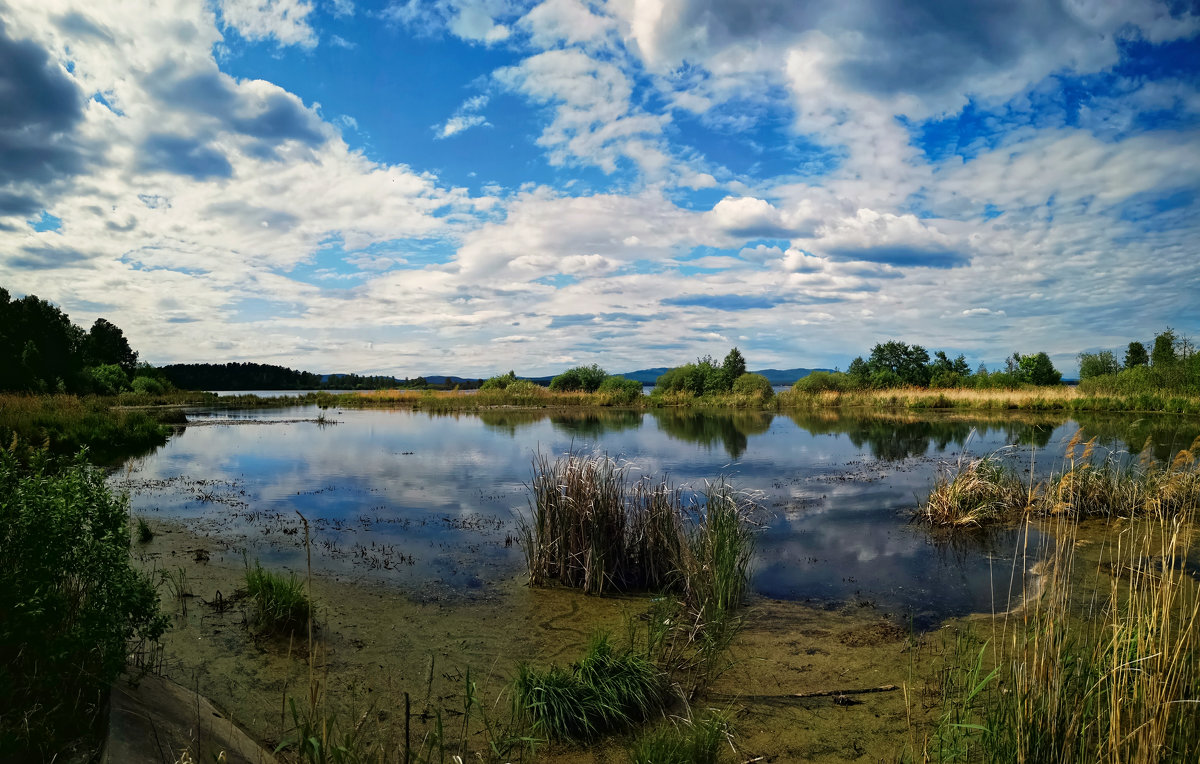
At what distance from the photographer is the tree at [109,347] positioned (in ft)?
207

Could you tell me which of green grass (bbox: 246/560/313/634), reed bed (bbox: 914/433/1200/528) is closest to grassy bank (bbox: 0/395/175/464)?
green grass (bbox: 246/560/313/634)

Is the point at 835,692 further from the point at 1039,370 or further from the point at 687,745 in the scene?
the point at 1039,370

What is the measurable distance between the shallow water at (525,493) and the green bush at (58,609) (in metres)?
3.85

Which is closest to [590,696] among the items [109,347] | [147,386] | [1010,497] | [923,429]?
[1010,497]

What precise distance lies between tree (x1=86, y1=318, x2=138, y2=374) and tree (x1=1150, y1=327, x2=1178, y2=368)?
288ft

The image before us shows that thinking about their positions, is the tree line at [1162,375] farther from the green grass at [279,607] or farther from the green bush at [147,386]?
the green bush at [147,386]

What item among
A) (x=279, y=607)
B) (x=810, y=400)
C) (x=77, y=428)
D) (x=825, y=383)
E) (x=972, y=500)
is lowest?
(x=279, y=607)

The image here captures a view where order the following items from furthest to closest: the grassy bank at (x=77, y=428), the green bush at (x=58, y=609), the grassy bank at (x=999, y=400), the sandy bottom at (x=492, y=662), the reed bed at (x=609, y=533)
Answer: the grassy bank at (x=999, y=400) < the grassy bank at (x=77, y=428) < the reed bed at (x=609, y=533) < the sandy bottom at (x=492, y=662) < the green bush at (x=58, y=609)

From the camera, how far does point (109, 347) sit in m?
67.3

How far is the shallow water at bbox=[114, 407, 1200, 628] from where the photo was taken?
28.1ft

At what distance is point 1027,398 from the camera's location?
138 feet

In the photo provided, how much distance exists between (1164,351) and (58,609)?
199 feet

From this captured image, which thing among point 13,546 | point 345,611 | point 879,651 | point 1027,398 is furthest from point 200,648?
point 1027,398

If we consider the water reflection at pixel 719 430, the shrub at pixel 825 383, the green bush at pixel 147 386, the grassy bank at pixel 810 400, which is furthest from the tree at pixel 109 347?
the shrub at pixel 825 383
